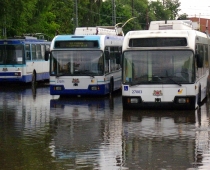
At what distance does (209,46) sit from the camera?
31.3 meters

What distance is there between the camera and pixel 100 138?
16250 millimetres

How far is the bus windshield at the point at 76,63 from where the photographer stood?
28516 mm

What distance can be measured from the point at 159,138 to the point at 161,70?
662 cm

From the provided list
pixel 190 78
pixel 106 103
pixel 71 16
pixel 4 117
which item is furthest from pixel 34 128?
pixel 71 16

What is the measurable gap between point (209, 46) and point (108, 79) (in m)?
4.95

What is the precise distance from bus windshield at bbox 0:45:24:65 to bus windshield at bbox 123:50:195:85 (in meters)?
16.2

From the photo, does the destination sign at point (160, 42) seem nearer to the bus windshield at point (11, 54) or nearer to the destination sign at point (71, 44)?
the destination sign at point (71, 44)

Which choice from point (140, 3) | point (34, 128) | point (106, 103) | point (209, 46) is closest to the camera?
point (34, 128)

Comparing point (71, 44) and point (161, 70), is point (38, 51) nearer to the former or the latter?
point (71, 44)

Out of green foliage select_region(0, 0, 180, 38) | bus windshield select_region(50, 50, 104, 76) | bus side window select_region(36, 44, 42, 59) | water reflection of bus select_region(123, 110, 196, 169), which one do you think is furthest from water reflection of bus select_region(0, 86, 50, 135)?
green foliage select_region(0, 0, 180, 38)

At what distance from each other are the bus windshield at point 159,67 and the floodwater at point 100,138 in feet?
3.49

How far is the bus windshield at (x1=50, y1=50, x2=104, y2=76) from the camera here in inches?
1123

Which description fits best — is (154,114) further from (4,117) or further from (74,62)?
(74,62)

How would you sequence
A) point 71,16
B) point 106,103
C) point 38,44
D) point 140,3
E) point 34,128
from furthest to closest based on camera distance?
point 140,3 < point 71,16 < point 38,44 < point 106,103 < point 34,128
